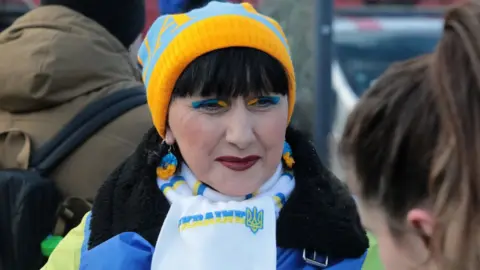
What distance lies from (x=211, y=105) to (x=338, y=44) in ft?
14.4

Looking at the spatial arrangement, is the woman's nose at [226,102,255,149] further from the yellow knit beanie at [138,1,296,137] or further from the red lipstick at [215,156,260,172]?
the yellow knit beanie at [138,1,296,137]

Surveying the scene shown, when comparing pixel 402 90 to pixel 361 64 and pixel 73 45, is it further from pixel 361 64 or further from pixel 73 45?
pixel 361 64

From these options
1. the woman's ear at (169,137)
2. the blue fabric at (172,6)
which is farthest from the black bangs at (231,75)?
the blue fabric at (172,6)

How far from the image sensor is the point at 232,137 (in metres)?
1.63

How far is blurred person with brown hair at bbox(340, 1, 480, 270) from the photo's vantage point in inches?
38.7

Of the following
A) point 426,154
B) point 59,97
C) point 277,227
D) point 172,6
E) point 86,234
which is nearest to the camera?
point 426,154

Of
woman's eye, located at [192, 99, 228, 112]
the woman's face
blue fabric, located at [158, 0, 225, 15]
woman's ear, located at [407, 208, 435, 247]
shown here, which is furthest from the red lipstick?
blue fabric, located at [158, 0, 225, 15]

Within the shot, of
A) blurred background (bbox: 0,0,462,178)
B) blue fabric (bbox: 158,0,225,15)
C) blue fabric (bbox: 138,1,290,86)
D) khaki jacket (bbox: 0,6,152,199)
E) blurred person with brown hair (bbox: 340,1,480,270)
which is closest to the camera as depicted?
blurred person with brown hair (bbox: 340,1,480,270)

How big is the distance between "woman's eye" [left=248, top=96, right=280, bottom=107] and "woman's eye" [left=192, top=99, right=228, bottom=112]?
57mm

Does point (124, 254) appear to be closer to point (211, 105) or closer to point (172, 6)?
point (211, 105)

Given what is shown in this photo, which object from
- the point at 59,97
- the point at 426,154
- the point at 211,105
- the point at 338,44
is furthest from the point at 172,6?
the point at 338,44

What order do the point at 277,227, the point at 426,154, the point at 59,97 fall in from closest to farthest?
the point at 426,154
the point at 277,227
the point at 59,97

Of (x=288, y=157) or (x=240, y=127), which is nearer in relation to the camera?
(x=240, y=127)

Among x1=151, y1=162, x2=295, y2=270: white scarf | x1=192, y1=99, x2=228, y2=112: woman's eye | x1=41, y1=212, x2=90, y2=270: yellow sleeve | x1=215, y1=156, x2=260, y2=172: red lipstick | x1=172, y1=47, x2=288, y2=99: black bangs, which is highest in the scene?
x1=172, y1=47, x2=288, y2=99: black bangs
